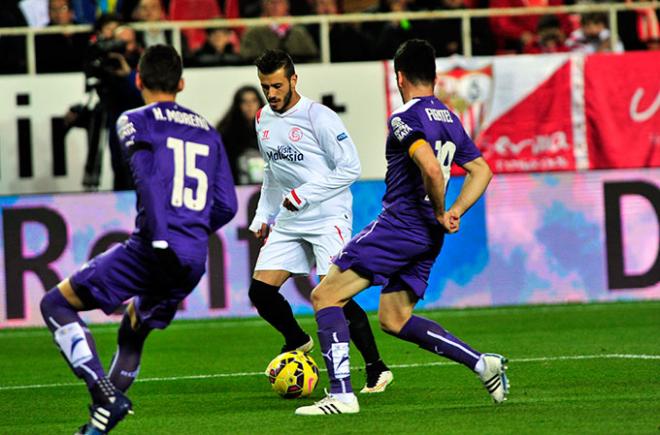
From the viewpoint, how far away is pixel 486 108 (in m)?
16.0

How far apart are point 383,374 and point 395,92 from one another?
7409 millimetres

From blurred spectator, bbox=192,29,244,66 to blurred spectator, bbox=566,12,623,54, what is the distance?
4.09m

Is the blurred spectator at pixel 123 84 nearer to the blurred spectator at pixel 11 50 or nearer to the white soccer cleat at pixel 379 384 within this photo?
the blurred spectator at pixel 11 50

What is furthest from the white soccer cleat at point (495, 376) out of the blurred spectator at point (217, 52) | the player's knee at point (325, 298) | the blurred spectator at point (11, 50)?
the blurred spectator at point (11, 50)

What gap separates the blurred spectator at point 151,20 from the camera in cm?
1576

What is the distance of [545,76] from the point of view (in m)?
16.0

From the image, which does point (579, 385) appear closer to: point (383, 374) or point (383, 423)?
point (383, 374)

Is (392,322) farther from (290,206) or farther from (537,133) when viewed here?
(537,133)

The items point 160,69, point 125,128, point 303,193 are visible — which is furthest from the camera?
point 303,193

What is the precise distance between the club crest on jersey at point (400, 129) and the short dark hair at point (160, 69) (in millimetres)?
1372

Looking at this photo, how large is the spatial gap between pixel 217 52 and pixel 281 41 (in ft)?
2.43

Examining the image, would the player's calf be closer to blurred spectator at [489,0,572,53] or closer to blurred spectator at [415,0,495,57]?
blurred spectator at [415,0,495,57]

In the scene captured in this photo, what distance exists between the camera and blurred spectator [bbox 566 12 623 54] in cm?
1658

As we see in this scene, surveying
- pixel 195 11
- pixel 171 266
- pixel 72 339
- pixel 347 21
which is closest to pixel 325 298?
pixel 171 266
